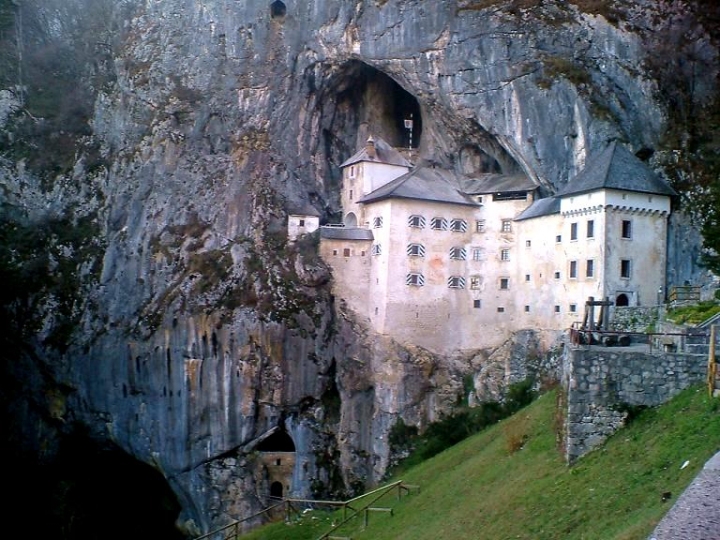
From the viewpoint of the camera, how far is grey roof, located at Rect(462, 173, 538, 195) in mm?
48812

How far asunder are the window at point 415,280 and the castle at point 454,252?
0.06 meters

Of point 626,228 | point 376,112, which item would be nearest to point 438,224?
point 376,112

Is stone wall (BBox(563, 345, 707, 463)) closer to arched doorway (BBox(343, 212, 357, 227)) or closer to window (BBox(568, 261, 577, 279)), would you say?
window (BBox(568, 261, 577, 279))

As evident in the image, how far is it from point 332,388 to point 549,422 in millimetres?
26068

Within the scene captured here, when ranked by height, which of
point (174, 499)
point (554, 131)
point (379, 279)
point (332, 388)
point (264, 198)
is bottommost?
point (174, 499)

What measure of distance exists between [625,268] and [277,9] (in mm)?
29846

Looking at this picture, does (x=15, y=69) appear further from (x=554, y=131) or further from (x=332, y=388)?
(x=554, y=131)

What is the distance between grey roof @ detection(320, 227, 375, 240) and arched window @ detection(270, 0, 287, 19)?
51.8ft

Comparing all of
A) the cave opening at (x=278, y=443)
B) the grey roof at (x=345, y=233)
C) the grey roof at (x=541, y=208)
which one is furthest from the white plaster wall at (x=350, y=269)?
the grey roof at (x=541, y=208)

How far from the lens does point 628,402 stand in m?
21.2

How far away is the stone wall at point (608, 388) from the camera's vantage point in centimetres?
2097

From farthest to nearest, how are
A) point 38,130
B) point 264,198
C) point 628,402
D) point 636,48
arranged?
point 38,130, point 264,198, point 636,48, point 628,402

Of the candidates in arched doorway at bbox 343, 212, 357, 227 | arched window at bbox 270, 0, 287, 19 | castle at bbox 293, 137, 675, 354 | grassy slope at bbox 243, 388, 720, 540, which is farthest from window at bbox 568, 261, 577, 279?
arched window at bbox 270, 0, 287, 19

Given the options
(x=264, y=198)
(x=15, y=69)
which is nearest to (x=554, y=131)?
(x=264, y=198)
